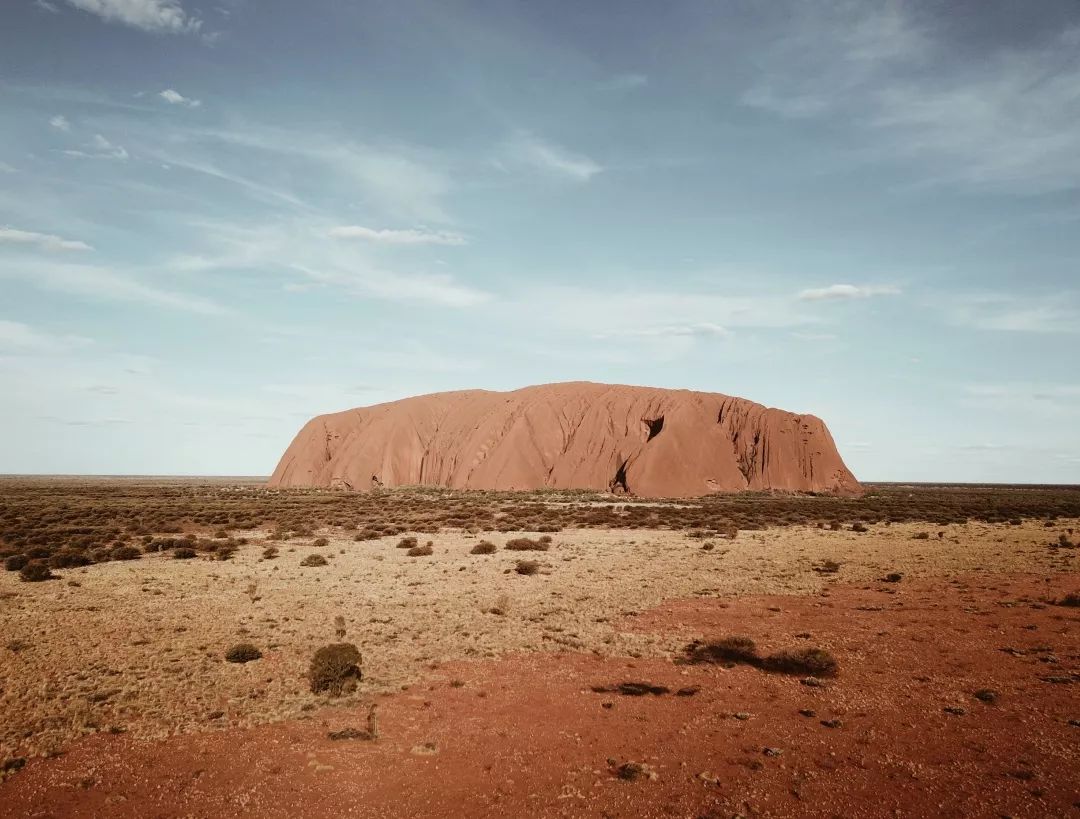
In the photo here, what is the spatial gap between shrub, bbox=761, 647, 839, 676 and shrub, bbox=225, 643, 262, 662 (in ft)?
33.4

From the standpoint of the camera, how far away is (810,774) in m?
7.80

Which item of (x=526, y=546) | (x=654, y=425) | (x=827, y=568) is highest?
(x=654, y=425)

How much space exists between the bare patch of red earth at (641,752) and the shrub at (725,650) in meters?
0.56

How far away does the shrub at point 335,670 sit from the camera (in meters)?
10.8

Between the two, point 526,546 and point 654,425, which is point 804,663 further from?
point 654,425

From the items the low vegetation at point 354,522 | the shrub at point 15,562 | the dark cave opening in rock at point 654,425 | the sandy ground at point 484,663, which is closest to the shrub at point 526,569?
the sandy ground at point 484,663

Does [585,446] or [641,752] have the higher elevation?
[585,446]

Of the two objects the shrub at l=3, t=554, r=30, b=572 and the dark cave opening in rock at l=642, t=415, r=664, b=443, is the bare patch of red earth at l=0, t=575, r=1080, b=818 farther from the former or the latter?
the dark cave opening in rock at l=642, t=415, r=664, b=443

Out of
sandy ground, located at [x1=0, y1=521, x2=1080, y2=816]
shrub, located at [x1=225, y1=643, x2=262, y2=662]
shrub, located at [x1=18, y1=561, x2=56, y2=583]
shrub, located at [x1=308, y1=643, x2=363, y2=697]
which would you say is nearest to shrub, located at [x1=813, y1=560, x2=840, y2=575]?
sandy ground, located at [x1=0, y1=521, x2=1080, y2=816]

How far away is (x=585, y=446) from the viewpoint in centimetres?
8931

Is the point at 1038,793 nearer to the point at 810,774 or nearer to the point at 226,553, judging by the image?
the point at 810,774

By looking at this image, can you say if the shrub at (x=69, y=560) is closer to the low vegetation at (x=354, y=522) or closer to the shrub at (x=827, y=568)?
the low vegetation at (x=354, y=522)

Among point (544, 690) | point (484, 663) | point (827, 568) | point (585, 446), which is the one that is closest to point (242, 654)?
point (484, 663)

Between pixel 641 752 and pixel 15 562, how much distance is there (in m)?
24.7
